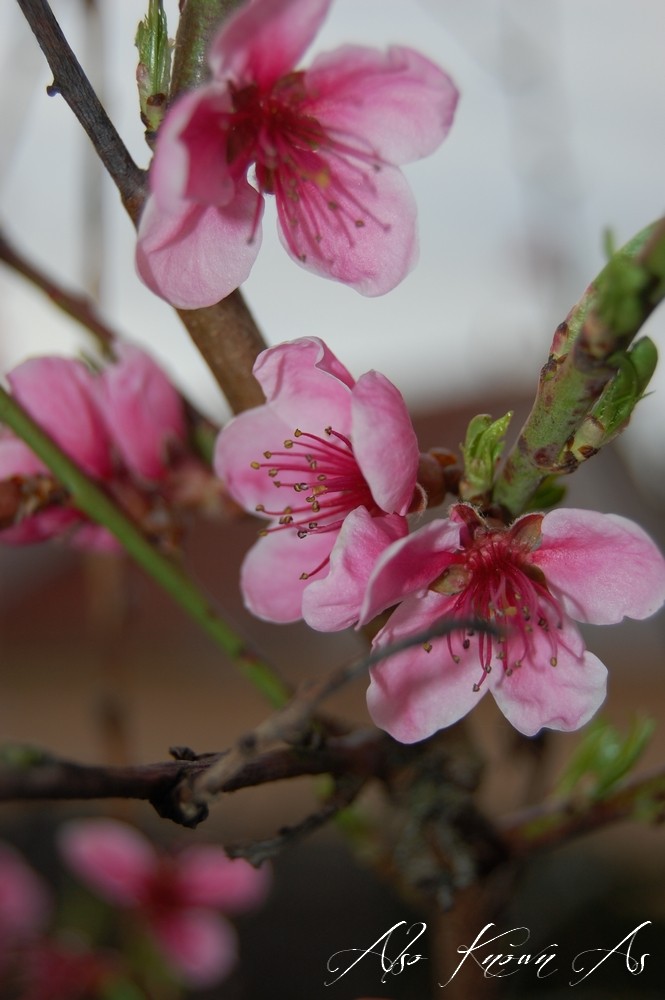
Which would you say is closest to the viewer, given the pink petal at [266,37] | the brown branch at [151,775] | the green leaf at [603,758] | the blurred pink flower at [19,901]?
the brown branch at [151,775]

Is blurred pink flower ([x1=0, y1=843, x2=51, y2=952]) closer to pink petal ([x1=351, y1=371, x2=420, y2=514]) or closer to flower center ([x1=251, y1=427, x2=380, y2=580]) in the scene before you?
flower center ([x1=251, y1=427, x2=380, y2=580])

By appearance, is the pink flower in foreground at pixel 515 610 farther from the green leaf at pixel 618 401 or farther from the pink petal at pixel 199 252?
the pink petal at pixel 199 252

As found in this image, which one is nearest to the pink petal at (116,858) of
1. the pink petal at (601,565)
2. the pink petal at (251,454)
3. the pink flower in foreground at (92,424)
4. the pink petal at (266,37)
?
the pink flower in foreground at (92,424)

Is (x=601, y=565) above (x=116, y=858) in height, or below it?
above

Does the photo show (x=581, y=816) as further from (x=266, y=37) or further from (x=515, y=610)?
(x=266, y=37)

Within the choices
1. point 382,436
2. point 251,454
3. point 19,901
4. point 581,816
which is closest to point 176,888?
point 19,901

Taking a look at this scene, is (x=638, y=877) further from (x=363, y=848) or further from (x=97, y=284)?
(x=97, y=284)
